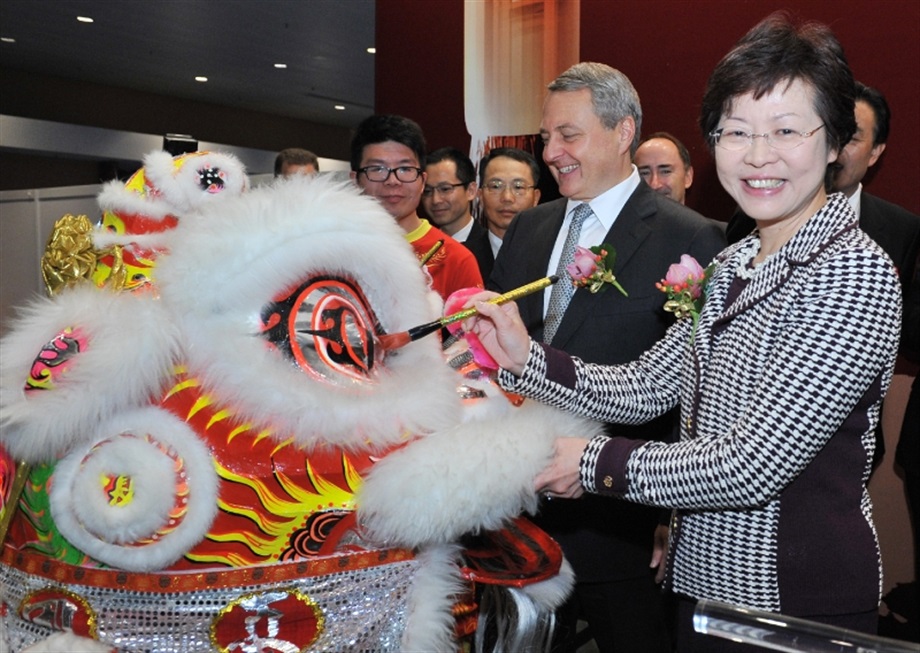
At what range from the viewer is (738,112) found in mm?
1437

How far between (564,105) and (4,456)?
1632 mm

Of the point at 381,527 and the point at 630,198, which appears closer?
the point at 381,527

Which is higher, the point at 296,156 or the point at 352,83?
the point at 352,83

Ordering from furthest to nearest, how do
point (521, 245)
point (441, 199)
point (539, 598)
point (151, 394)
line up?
point (441, 199)
point (521, 245)
point (539, 598)
point (151, 394)

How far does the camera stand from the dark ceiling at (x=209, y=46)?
8.14 meters

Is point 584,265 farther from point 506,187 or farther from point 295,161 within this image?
point 295,161

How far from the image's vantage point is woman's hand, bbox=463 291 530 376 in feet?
5.41

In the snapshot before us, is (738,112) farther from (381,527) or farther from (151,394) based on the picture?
(151,394)

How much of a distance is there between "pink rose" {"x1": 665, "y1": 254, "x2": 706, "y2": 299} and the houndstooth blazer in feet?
0.36

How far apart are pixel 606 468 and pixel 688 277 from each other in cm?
40

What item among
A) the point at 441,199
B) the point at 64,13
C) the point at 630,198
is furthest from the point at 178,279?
the point at 64,13

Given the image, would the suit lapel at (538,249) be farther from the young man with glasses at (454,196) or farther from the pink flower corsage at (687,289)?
the young man with glasses at (454,196)

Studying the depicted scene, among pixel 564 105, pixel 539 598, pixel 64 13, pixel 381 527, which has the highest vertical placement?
pixel 64 13

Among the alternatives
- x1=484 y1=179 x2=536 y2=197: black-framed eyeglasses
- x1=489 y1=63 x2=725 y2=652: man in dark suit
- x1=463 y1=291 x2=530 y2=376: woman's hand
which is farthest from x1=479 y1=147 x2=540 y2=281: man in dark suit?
x1=463 y1=291 x2=530 y2=376: woman's hand
